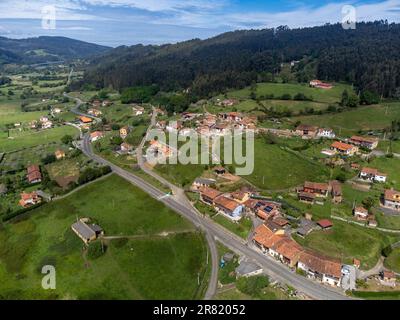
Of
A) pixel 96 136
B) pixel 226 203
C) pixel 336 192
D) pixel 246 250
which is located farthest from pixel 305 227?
pixel 96 136

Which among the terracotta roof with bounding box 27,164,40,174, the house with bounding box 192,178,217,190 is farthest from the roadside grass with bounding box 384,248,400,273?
the terracotta roof with bounding box 27,164,40,174

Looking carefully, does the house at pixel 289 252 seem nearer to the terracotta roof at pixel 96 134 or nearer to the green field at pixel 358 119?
the green field at pixel 358 119

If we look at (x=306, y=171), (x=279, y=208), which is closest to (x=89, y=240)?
(x=279, y=208)

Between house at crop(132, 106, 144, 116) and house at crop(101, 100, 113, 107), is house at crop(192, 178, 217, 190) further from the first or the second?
house at crop(101, 100, 113, 107)

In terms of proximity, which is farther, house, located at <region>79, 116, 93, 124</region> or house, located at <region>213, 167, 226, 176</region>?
house, located at <region>79, 116, 93, 124</region>

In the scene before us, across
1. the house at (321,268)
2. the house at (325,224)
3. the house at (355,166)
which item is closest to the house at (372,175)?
the house at (355,166)
